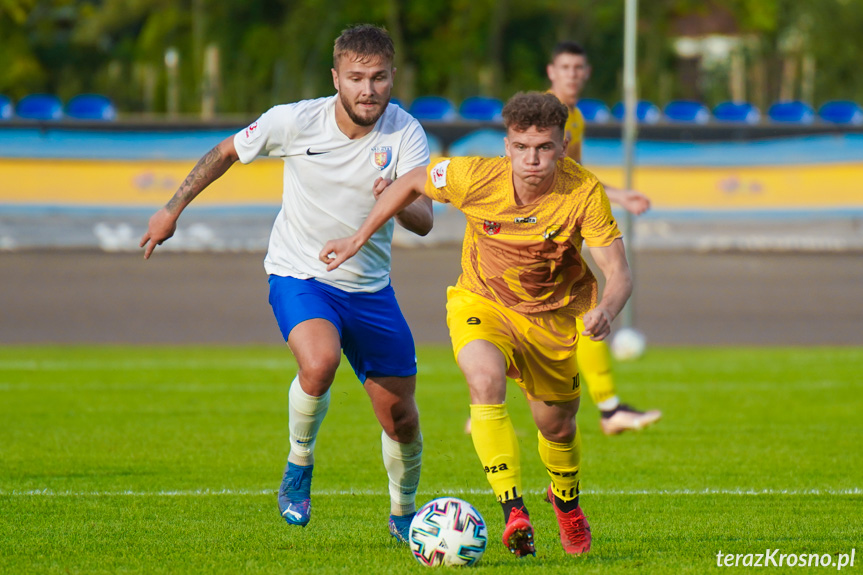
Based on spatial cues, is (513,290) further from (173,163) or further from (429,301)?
(173,163)

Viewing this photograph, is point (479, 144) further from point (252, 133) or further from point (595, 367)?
point (252, 133)

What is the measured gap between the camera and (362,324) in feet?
19.3

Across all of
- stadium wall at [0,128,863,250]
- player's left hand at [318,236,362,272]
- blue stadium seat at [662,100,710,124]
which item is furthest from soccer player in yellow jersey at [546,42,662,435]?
blue stadium seat at [662,100,710,124]

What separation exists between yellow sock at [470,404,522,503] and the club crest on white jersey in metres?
1.31

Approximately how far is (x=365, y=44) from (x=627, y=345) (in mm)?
9477

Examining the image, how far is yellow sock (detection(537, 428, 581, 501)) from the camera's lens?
5.64m

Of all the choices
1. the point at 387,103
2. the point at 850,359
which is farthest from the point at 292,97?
the point at 387,103

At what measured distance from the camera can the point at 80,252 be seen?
60.6 feet

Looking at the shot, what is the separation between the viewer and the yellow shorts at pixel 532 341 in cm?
555

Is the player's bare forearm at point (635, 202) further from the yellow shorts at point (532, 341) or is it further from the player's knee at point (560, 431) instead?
the player's knee at point (560, 431)

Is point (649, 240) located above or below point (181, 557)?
below

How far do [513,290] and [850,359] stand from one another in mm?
10175

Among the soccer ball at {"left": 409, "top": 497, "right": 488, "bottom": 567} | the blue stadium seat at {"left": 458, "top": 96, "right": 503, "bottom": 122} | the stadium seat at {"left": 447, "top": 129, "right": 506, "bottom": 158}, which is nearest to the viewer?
the soccer ball at {"left": 409, "top": 497, "right": 488, "bottom": 567}

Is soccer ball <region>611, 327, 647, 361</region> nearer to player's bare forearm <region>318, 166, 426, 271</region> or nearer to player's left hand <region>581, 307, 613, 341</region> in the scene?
player's bare forearm <region>318, 166, 426, 271</region>
